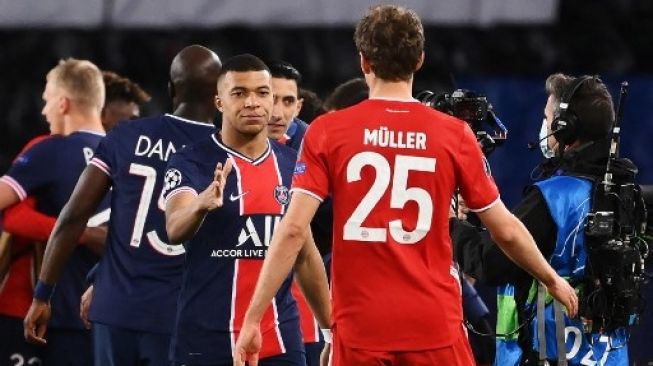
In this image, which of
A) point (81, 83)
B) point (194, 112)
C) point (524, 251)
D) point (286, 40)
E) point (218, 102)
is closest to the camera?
point (524, 251)

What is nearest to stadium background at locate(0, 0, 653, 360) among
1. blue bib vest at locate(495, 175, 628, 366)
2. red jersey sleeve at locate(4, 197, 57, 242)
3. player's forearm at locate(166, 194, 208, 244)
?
red jersey sleeve at locate(4, 197, 57, 242)

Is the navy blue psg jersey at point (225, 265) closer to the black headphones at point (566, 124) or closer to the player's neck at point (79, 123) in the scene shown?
the black headphones at point (566, 124)

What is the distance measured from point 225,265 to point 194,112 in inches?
41.4

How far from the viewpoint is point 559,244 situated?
6.24 metres

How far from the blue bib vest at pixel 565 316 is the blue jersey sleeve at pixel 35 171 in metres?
2.46

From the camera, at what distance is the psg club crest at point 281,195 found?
632cm

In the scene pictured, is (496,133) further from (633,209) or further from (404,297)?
(404,297)

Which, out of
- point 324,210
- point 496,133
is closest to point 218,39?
point 324,210

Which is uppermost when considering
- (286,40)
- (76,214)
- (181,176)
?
(286,40)

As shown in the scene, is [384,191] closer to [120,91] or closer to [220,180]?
[220,180]

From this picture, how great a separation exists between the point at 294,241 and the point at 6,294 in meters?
3.11

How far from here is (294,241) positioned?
5.47 meters

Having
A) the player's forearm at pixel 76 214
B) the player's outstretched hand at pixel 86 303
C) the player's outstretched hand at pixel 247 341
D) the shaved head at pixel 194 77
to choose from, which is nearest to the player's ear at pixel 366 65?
the player's outstretched hand at pixel 247 341

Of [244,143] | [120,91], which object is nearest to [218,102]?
→ [244,143]
